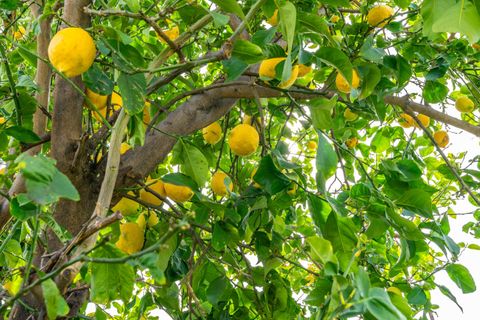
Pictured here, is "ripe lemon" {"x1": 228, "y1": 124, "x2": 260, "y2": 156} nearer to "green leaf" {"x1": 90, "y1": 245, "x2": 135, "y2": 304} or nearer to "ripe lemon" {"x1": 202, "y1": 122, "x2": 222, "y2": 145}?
"ripe lemon" {"x1": 202, "y1": 122, "x2": 222, "y2": 145}

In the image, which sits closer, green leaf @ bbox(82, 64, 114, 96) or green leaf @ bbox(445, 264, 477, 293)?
green leaf @ bbox(82, 64, 114, 96)

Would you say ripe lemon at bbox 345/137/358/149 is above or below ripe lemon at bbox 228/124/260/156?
below

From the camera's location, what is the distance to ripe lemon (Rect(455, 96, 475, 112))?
1.54 metres

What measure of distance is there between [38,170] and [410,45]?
0.84m

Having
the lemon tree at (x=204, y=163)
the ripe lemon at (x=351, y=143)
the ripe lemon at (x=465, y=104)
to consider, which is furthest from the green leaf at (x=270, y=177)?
the ripe lemon at (x=465, y=104)

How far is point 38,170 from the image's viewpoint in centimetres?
43

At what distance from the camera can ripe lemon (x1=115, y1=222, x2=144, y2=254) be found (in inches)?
39.6

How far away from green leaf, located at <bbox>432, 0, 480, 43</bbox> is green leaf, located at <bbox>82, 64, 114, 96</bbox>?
20.3 inches

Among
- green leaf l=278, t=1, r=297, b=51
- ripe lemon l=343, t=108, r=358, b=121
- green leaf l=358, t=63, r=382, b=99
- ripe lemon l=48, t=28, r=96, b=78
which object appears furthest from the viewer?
ripe lemon l=343, t=108, r=358, b=121

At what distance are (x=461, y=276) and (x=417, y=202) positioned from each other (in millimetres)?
216

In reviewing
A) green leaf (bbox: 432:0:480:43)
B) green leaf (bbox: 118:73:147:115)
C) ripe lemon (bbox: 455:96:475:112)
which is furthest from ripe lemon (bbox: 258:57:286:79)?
ripe lemon (bbox: 455:96:475:112)

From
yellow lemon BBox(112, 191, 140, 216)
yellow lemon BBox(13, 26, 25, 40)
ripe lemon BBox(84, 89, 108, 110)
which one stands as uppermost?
yellow lemon BBox(13, 26, 25, 40)

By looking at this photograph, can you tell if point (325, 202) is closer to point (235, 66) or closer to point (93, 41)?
point (235, 66)

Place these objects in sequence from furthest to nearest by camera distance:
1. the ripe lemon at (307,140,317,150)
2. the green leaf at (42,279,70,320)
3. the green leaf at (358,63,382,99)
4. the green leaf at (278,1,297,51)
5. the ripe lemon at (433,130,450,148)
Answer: the ripe lemon at (307,140,317,150), the ripe lemon at (433,130,450,148), the green leaf at (358,63,382,99), the green leaf at (278,1,297,51), the green leaf at (42,279,70,320)
